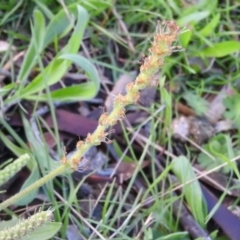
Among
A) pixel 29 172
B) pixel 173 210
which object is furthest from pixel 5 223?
pixel 173 210

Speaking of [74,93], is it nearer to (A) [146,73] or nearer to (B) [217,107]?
(B) [217,107]

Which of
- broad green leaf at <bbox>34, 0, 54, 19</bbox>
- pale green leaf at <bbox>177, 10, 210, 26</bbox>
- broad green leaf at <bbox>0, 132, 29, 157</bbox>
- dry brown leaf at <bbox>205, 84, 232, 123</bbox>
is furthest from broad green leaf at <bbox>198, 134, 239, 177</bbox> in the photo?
broad green leaf at <bbox>34, 0, 54, 19</bbox>

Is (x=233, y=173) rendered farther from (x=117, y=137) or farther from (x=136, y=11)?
(x=136, y=11)

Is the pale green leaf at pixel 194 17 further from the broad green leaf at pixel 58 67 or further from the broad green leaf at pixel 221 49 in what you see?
the broad green leaf at pixel 58 67

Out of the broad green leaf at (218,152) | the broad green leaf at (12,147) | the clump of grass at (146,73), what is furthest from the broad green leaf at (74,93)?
the clump of grass at (146,73)

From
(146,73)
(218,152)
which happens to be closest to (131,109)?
(218,152)
